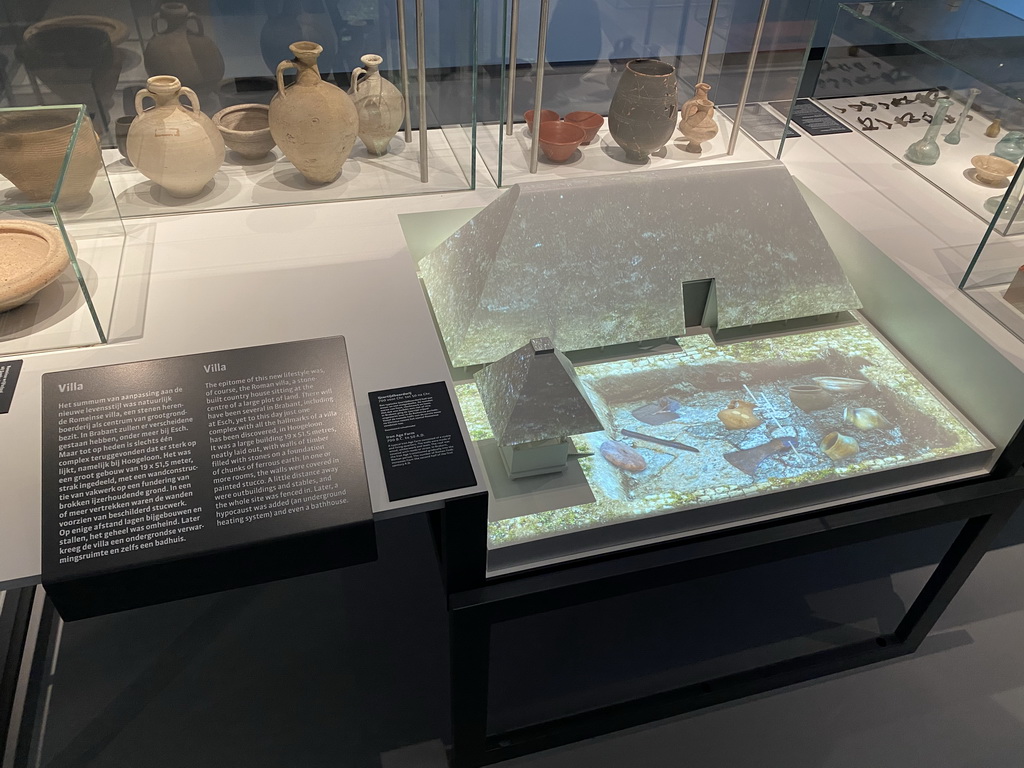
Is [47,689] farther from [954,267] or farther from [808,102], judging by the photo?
[808,102]

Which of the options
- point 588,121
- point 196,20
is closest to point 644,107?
point 588,121

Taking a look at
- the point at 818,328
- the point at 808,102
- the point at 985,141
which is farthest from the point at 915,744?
the point at 808,102

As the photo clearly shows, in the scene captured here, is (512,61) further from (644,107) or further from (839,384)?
(839,384)

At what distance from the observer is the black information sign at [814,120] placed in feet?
7.76

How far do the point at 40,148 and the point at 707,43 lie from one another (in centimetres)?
163

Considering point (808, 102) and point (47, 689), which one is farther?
point (808, 102)

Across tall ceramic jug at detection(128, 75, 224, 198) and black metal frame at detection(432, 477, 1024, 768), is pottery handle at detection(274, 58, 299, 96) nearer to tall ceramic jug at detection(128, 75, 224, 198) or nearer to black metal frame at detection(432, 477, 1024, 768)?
tall ceramic jug at detection(128, 75, 224, 198)

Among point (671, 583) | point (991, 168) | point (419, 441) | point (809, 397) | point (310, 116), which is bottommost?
point (671, 583)

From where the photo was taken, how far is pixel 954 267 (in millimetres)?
1834

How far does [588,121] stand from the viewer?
222cm

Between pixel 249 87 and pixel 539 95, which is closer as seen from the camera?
pixel 249 87

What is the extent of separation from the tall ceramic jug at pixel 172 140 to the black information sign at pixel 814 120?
1.61m

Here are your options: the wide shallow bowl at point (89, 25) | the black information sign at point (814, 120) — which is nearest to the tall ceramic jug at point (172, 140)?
the wide shallow bowl at point (89, 25)

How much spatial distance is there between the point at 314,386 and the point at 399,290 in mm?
389
